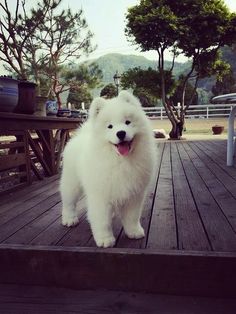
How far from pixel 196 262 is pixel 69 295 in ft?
2.15

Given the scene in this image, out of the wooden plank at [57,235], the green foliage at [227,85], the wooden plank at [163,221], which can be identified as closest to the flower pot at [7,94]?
the wooden plank at [57,235]

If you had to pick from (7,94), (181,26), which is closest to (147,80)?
(181,26)

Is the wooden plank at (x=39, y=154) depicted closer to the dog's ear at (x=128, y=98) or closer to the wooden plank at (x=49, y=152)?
the wooden plank at (x=49, y=152)

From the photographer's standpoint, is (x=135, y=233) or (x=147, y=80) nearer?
(x=135, y=233)

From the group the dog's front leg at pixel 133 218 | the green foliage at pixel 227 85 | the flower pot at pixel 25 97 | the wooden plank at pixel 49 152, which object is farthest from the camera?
the green foliage at pixel 227 85

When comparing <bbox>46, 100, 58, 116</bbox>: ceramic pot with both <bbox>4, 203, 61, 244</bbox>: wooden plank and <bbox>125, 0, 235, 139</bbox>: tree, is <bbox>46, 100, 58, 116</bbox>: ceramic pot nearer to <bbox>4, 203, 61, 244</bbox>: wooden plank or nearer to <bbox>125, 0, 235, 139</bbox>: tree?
<bbox>4, 203, 61, 244</bbox>: wooden plank

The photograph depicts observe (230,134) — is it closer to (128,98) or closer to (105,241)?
(128,98)

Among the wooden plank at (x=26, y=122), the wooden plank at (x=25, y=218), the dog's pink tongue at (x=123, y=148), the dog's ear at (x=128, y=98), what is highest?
the dog's ear at (x=128, y=98)

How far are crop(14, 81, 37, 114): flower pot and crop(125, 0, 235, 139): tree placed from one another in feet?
22.2

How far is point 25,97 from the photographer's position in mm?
3977

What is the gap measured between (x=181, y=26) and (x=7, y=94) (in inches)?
313

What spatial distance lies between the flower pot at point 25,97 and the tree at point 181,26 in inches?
267

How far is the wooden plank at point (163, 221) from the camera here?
185 cm

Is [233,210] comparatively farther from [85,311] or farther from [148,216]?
[85,311]
